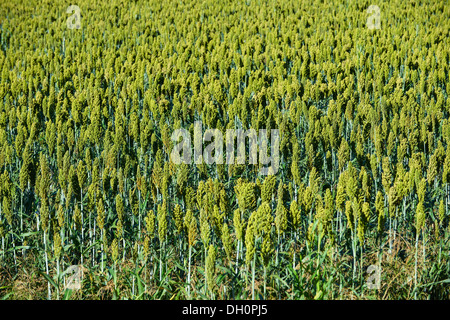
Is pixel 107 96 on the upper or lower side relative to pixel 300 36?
lower

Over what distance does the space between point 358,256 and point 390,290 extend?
0.33 m

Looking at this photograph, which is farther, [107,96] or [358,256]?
[107,96]

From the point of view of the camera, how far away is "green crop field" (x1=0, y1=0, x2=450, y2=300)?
8.42 ft

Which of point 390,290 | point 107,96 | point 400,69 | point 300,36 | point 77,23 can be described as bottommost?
point 390,290

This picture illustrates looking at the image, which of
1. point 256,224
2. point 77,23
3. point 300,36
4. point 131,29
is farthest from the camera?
point 77,23

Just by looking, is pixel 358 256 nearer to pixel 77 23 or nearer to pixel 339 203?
pixel 339 203

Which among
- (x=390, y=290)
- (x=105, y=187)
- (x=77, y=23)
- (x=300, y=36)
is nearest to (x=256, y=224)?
(x=390, y=290)

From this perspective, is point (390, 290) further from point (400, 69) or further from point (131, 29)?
point (131, 29)

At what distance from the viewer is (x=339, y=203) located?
2.59 m

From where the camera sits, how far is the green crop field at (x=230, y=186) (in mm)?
2566

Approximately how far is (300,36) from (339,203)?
6.96 meters

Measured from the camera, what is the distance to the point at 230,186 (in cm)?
382

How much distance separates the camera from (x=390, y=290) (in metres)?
2.63
